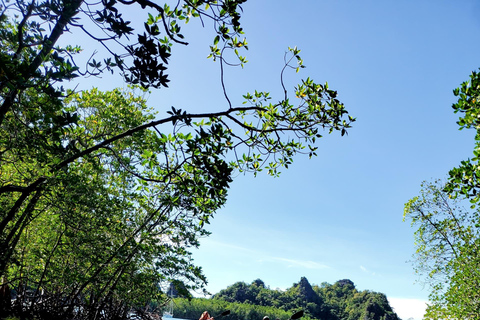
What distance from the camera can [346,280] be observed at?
378ft

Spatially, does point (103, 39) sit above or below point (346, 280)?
below

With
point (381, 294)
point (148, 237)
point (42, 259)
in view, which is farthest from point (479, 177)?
point (381, 294)

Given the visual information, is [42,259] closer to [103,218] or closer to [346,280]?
[103,218]

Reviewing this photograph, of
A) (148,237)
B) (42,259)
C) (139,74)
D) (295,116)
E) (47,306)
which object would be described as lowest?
(47,306)

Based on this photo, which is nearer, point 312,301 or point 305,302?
point 305,302

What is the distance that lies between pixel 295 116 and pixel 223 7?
1433 mm

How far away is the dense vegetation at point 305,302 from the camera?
238 ft

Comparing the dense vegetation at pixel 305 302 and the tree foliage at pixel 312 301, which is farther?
the tree foliage at pixel 312 301

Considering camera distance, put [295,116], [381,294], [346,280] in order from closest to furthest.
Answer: [295,116] → [381,294] → [346,280]

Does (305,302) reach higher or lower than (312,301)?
lower

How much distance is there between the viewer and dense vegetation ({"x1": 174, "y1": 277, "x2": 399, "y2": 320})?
72.5 m

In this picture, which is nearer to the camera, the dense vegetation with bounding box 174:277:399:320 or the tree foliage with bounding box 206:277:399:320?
the dense vegetation with bounding box 174:277:399:320

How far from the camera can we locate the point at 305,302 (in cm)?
9344

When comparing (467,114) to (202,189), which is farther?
(467,114)
